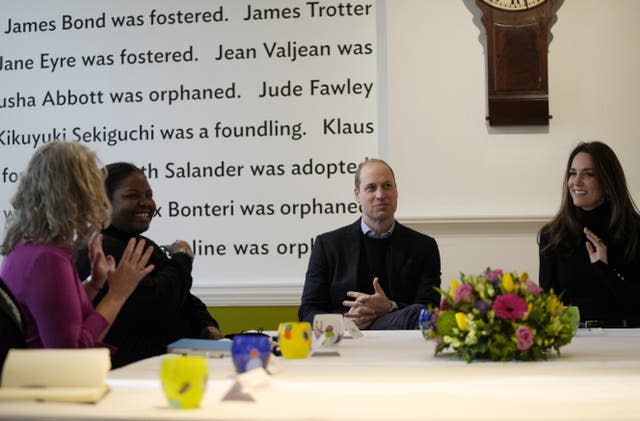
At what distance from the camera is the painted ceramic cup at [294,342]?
234cm

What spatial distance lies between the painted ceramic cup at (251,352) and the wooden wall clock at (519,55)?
9.75 ft

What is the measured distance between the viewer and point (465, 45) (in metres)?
4.66

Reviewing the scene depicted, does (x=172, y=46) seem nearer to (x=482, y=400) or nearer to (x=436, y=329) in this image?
(x=436, y=329)

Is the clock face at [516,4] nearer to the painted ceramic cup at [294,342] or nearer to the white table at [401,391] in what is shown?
the white table at [401,391]

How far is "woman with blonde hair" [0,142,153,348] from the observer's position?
7.36 feet

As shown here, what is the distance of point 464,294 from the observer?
7.37 feet

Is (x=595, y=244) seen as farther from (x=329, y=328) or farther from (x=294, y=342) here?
(x=294, y=342)

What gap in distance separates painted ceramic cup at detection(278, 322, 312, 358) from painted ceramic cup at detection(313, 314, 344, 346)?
331 mm

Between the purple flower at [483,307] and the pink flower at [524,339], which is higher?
the purple flower at [483,307]

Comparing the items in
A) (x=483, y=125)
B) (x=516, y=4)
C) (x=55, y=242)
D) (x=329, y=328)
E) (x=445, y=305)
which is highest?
(x=516, y=4)

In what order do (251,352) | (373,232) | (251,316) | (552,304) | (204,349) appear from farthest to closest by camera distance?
1. (251,316)
2. (373,232)
3. (204,349)
4. (552,304)
5. (251,352)

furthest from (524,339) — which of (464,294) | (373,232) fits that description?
(373,232)

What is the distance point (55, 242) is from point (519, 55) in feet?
9.72

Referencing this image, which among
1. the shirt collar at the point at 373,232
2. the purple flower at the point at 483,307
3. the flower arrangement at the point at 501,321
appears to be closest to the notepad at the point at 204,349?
the flower arrangement at the point at 501,321
